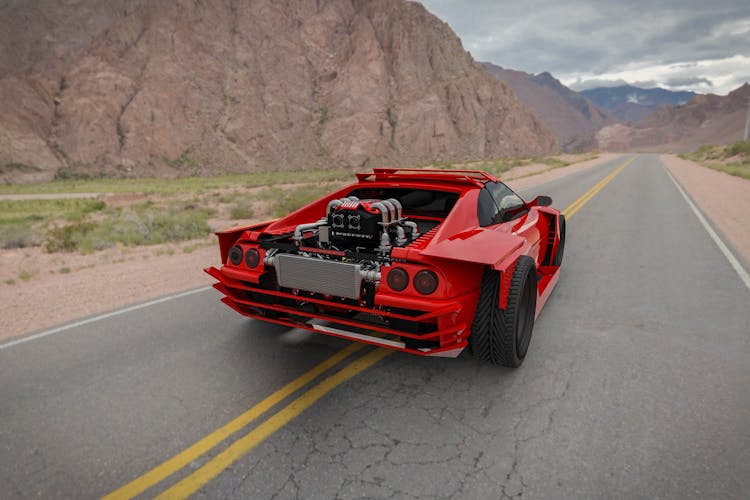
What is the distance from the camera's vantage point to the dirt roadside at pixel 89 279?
4926mm

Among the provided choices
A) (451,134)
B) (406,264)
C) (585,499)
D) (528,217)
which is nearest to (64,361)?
(406,264)

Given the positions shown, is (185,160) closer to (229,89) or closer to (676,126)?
(229,89)

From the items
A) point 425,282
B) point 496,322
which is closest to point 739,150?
point 496,322

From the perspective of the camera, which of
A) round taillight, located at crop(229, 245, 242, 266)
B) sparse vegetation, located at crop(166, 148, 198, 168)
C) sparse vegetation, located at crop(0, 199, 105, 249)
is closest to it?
round taillight, located at crop(229, 245, 242, 266)

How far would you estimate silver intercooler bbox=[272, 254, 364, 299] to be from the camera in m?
3.05

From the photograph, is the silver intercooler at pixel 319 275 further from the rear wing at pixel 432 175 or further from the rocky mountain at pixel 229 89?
the rocky mountain at pixel 229 89

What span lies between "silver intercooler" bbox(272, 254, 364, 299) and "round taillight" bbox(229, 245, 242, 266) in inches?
16.9

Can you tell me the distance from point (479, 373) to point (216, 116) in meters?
54.9

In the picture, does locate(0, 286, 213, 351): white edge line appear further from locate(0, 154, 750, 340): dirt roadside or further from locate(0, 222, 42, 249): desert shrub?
locate(0, 222, 42, 249): desert shrub

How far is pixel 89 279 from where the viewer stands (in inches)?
249

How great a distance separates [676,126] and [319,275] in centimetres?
19619

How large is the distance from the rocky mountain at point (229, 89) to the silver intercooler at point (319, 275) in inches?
1897

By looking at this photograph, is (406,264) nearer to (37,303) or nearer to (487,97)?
(37,303)

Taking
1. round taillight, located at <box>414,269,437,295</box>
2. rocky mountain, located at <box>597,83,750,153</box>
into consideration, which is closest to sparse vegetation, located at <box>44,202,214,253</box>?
round taillight, located at <box>414,269,437,295</box>
